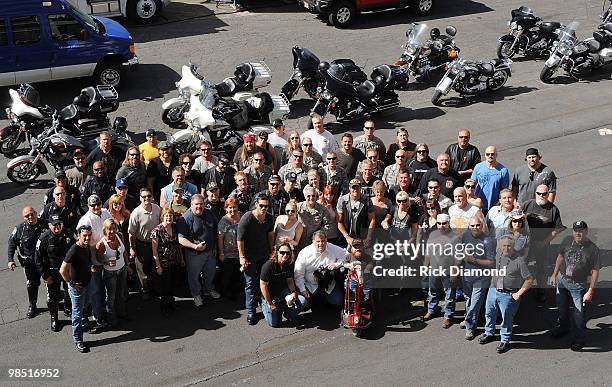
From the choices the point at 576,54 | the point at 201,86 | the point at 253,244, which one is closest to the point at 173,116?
the point at 201,86

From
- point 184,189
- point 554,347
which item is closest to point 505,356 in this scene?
point 554,347

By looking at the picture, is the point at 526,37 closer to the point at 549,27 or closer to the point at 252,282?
the point at 549,27

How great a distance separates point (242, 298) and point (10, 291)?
123 inches

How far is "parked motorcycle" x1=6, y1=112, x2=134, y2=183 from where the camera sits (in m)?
14.0

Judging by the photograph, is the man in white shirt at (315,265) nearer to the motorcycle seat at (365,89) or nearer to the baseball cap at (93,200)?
the baseball cap at (93,200)

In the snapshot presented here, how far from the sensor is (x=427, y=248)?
10633 mm

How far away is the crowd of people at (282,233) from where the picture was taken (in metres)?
10.1

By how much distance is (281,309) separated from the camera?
1069 cm

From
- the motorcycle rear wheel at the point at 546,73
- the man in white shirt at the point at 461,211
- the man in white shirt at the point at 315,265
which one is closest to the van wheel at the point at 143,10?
the motorcycle rear wheel at the point at 546,73

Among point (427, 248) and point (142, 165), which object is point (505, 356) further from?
point (142, 165)

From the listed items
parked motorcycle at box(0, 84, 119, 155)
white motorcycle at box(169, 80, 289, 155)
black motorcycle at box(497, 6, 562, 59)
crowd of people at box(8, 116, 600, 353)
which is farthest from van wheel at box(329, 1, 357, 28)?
crowd of people at box(8, 116, 600, 353)

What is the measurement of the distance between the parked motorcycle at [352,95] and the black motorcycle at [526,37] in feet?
14.6

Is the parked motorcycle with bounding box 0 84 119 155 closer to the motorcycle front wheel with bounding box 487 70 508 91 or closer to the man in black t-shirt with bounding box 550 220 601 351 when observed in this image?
the motorcycle front wheel with bounding box 487 70 508 91

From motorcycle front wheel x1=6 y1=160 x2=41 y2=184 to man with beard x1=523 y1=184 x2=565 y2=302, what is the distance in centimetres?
816
